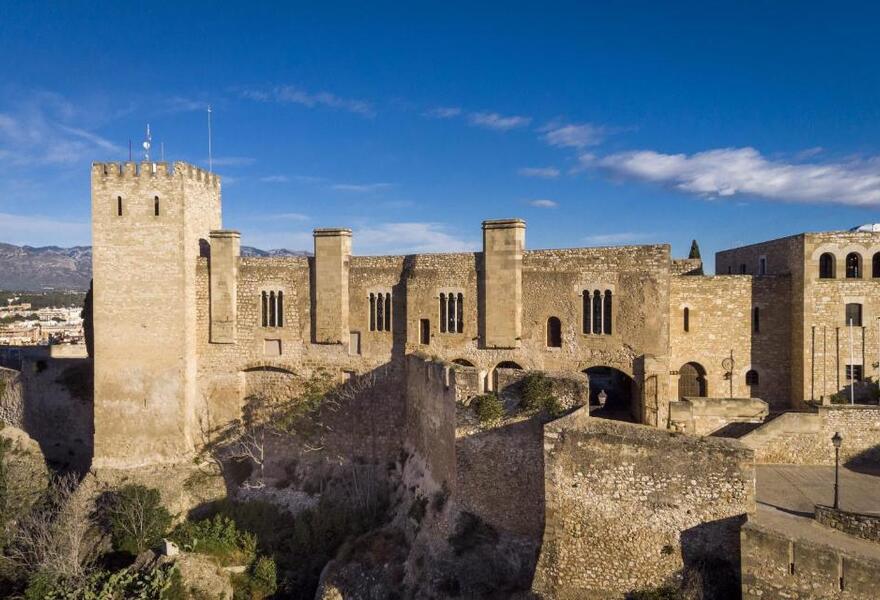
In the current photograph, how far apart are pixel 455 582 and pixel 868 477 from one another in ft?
35.7

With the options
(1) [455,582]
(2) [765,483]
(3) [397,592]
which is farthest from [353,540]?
(2) [765,483]

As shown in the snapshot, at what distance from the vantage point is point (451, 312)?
896 inches

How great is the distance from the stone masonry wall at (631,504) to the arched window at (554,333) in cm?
754

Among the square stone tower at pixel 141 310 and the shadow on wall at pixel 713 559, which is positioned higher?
the square stone tower at pixel 141 310

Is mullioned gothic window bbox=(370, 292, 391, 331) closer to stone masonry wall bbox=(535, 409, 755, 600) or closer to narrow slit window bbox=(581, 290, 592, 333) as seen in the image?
narrow slit window bbox=(581, 290, 592, 333)

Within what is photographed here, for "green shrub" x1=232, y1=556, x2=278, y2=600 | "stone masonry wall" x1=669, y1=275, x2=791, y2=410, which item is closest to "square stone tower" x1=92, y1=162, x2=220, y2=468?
"green shrub" x1=232, y1=556, x2=278, y2=600

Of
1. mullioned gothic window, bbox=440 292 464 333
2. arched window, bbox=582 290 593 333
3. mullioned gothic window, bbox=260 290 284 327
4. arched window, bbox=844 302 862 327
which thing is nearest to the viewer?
arched window, bbox=844 302 862 327

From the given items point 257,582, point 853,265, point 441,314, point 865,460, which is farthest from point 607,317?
point 257,582

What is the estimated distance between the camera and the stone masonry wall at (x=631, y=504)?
1273cm

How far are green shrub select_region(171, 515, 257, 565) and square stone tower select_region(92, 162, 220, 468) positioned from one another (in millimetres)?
3011

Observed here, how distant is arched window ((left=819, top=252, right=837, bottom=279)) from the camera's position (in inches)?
816

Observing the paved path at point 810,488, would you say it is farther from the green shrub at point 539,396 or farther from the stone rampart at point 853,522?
the green shrub at point 539,396

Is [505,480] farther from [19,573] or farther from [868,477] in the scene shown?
[19,573]

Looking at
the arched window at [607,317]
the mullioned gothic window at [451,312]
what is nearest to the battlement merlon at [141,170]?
the mullioned gothic window at [451,312]
